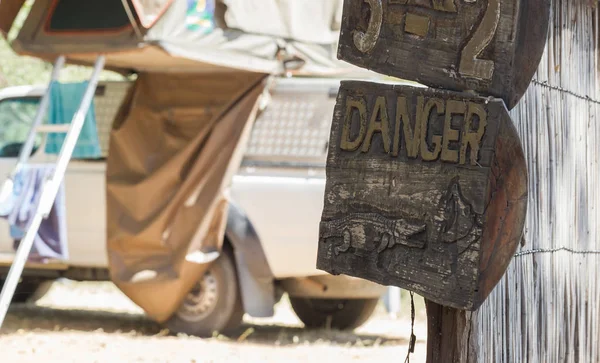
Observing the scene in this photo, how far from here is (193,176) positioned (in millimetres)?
8148

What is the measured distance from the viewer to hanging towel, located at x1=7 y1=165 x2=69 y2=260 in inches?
287

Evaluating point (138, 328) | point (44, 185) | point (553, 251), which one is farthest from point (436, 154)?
point (138, 328)

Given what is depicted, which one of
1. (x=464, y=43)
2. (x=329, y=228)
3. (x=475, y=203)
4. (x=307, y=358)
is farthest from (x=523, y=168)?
(x=307, y=358)

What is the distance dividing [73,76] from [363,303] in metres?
9.62

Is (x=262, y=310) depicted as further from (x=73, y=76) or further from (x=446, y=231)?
(x=73, y=76)

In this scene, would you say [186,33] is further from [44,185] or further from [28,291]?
[28,291]

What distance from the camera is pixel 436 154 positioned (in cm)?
285

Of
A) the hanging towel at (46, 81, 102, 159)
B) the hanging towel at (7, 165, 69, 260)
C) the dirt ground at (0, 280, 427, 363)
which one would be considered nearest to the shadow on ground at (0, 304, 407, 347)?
the dirt ground at (0, 280, 427, 363)

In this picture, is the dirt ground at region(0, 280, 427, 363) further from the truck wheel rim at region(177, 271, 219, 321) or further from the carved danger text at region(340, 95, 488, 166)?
the carved danger text at region(340, 95, 488, 166)

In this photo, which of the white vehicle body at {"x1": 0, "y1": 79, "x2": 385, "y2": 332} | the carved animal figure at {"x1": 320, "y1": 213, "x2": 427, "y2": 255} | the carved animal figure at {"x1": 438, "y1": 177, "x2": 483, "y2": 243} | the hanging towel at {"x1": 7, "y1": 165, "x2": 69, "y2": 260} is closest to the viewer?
the carved animal figure at {"x1": 438, "y1": 177, "x2": 483, "y2": 243}

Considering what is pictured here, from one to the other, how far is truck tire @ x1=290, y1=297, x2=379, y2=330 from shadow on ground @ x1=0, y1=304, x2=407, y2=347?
0.12 meters

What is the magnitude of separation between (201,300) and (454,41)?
18.8 feet

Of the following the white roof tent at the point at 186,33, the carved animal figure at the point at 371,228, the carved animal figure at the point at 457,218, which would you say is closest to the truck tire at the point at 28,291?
the white roof tent at the point at 186,33

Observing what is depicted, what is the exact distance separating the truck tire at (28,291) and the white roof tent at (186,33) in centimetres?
315
